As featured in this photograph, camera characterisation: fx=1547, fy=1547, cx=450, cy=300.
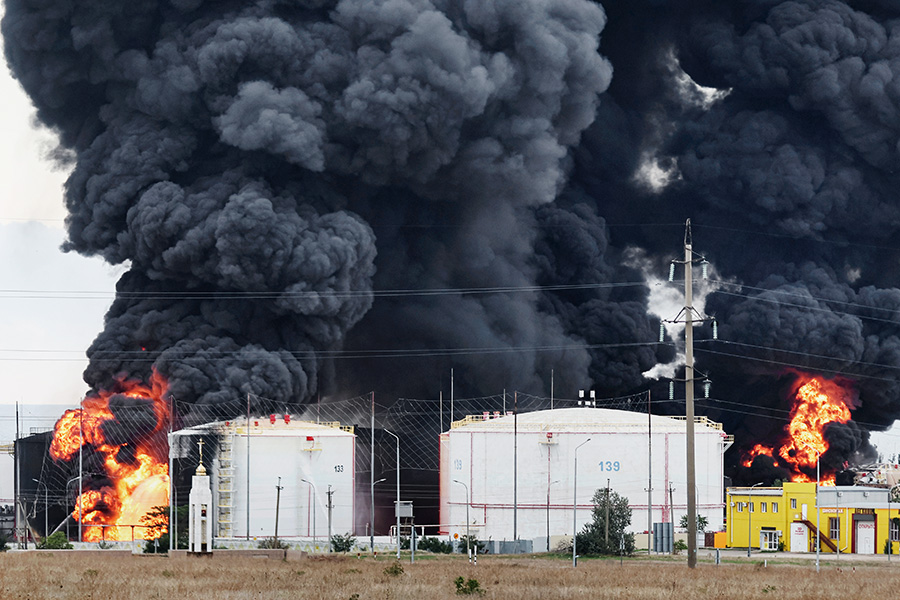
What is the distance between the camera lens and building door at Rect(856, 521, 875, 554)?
271 feet

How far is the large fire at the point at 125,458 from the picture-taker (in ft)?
298

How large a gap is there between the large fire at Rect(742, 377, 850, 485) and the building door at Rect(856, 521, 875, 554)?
91.7 feet

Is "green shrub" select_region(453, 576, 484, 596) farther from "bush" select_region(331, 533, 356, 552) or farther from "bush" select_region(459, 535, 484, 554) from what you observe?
"bush" select_region(331, 533, 356, 552)

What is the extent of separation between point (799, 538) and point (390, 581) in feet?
148

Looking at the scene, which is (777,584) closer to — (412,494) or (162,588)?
(162,588)

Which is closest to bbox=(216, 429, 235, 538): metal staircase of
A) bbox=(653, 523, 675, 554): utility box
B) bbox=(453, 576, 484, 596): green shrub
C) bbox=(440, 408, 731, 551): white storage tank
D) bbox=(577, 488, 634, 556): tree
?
bbox=(440, 408, 731, 551): white storage tank

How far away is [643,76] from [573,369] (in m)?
27.8

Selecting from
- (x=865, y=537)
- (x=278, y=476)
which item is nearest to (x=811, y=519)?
(x=865, y=537)

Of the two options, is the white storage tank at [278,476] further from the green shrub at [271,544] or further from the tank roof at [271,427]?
the green shrub at [271,544]

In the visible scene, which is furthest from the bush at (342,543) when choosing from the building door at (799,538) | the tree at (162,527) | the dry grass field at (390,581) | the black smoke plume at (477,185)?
the building door at (799,538)

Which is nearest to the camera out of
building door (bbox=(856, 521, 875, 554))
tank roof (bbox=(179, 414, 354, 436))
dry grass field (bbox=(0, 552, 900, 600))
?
dry grass field (bbox=(0, 552, 900, 600))

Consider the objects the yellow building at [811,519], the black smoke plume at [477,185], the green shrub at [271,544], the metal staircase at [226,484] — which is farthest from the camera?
the black smoke plume at [477,185]

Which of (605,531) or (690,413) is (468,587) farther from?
(605,531)

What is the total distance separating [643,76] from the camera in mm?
125812
